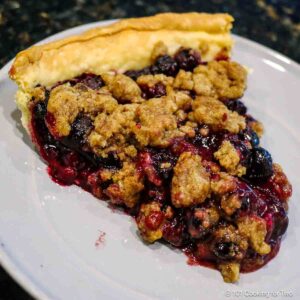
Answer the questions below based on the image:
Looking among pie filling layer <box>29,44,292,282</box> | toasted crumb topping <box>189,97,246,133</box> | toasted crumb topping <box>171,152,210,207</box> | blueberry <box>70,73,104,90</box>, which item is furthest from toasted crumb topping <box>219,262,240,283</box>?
blueberry <box>70,73,104,90</box>

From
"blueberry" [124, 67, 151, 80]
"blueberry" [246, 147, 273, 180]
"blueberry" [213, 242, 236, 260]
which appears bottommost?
"blueberry" [213, 242, 236, 260]

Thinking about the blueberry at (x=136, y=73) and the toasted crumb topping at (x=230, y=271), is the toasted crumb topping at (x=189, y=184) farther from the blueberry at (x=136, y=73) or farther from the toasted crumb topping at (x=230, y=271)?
the blueberry at (x=136, y=73)

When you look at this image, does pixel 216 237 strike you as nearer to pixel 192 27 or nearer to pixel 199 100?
pixel 199 100

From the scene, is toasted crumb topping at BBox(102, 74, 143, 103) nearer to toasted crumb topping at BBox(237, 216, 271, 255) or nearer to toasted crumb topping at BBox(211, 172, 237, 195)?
toasted crumb topping at BBox(211, 172, 237, 195)

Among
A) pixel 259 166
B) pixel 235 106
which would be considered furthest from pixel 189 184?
pixel 235 106

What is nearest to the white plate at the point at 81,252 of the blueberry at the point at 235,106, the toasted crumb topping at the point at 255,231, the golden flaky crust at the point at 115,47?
the toasted crumb topping at the point at 255,231

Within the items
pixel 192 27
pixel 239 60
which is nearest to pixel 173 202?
pixel 192 27
